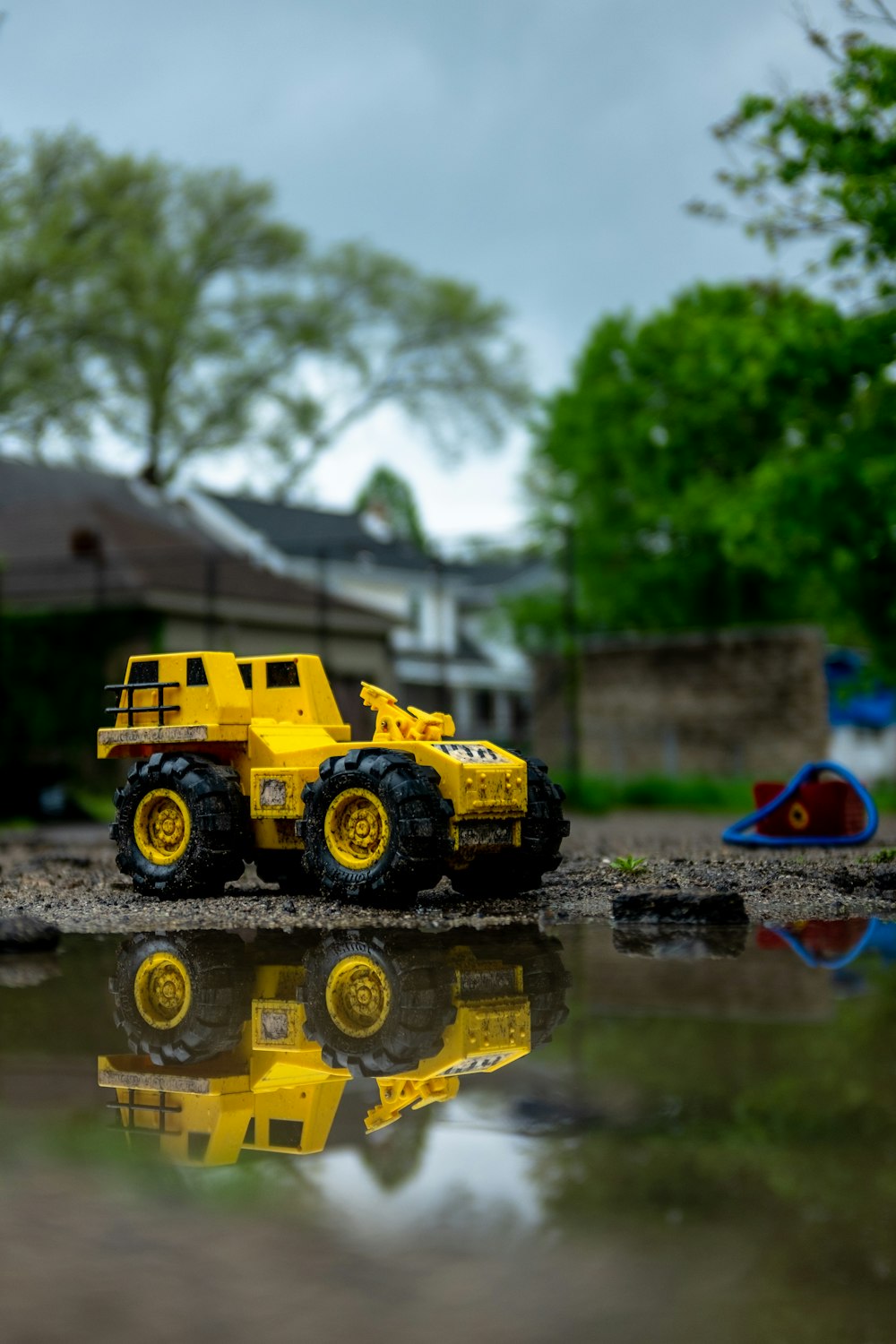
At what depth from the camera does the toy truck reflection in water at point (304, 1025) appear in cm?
482

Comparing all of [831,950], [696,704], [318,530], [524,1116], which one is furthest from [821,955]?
[318,530]

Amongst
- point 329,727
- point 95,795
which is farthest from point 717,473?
point 329,727

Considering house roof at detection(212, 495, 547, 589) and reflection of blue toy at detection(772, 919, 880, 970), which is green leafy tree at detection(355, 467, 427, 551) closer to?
house roof at detection(212, 495, 547, 589)

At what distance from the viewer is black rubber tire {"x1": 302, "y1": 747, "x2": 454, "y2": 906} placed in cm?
932

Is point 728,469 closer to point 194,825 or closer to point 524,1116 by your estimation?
point 194,825

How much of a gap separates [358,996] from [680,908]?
2.82 meters

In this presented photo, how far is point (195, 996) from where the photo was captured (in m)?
6.96

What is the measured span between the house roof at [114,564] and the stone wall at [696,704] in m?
5.21

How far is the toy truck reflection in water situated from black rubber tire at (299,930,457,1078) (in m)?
0.01

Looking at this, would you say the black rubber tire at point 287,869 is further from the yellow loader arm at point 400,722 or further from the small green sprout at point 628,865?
the small green sprout at point 628,865

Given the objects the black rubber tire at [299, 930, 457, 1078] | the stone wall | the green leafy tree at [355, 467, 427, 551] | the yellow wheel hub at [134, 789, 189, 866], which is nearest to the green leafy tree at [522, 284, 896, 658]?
the stone wall

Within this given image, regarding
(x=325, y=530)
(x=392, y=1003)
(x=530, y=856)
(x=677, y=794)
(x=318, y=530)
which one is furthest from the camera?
(x=325, y=530)

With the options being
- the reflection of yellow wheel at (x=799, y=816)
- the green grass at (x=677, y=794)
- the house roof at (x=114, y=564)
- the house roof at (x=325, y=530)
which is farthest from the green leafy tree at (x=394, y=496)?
the reflection of yellow wheel at (x=799, y=816)

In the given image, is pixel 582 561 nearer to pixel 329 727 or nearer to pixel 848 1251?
pixel 329 727
